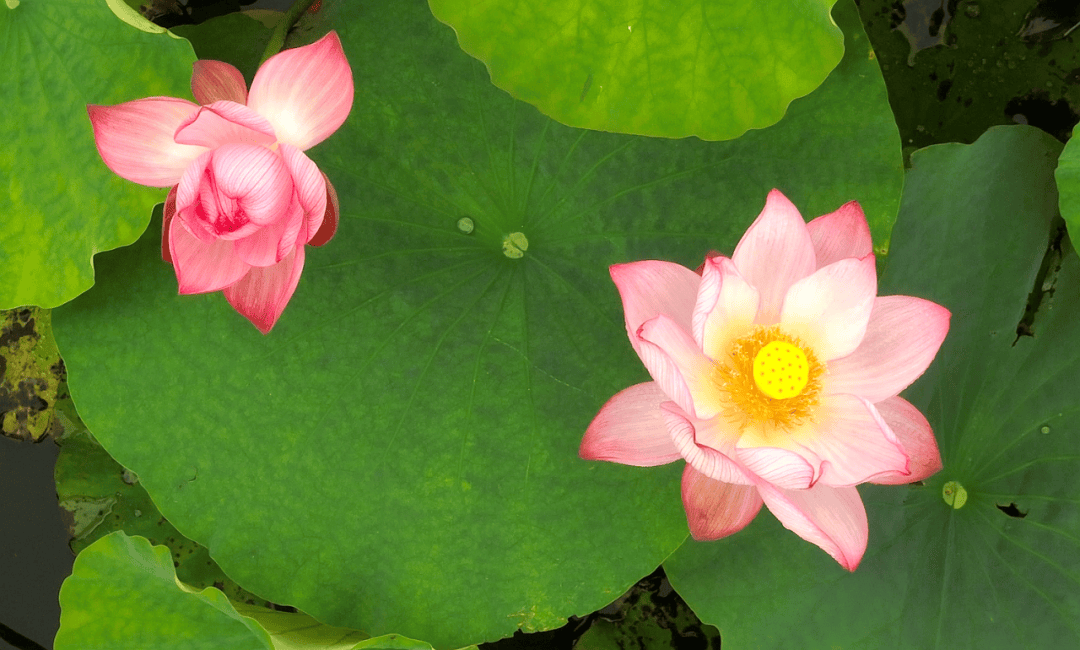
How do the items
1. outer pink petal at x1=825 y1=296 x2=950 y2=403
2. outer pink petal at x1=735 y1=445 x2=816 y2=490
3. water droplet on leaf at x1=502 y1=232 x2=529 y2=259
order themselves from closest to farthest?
outer pink petal at x1=735 y1=445 x2=816 y2=490 → outer pink petal at x1=825 y1=296 x2=950 y2=403 → water droplet on leaf at x1=502 y1=232 x2=529 y2=259

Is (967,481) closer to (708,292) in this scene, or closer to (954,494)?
(954,494)

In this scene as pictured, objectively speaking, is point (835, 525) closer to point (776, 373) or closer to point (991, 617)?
point (776, 373)

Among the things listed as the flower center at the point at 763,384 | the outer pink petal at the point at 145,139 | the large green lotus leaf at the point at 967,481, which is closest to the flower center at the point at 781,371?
the flower center at the point at 763,384

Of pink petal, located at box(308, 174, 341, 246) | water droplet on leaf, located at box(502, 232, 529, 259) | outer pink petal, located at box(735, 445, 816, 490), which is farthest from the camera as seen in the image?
water droplet on leaf, located at box(502, 232, 529, 259)

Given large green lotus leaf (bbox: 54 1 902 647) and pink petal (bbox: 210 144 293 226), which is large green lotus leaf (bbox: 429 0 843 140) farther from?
pink petal (bbox: 210 144 293 226)

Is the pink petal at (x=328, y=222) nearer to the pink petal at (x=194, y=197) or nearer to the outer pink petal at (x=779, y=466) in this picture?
the pink petal at (x=194, y=197)

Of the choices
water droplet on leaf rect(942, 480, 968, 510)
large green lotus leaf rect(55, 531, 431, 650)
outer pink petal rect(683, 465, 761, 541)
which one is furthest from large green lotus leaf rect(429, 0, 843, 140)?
large green lotus leaf rect(55, 531, 431, 650)

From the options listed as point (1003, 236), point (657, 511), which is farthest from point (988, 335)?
point (657, 511)
